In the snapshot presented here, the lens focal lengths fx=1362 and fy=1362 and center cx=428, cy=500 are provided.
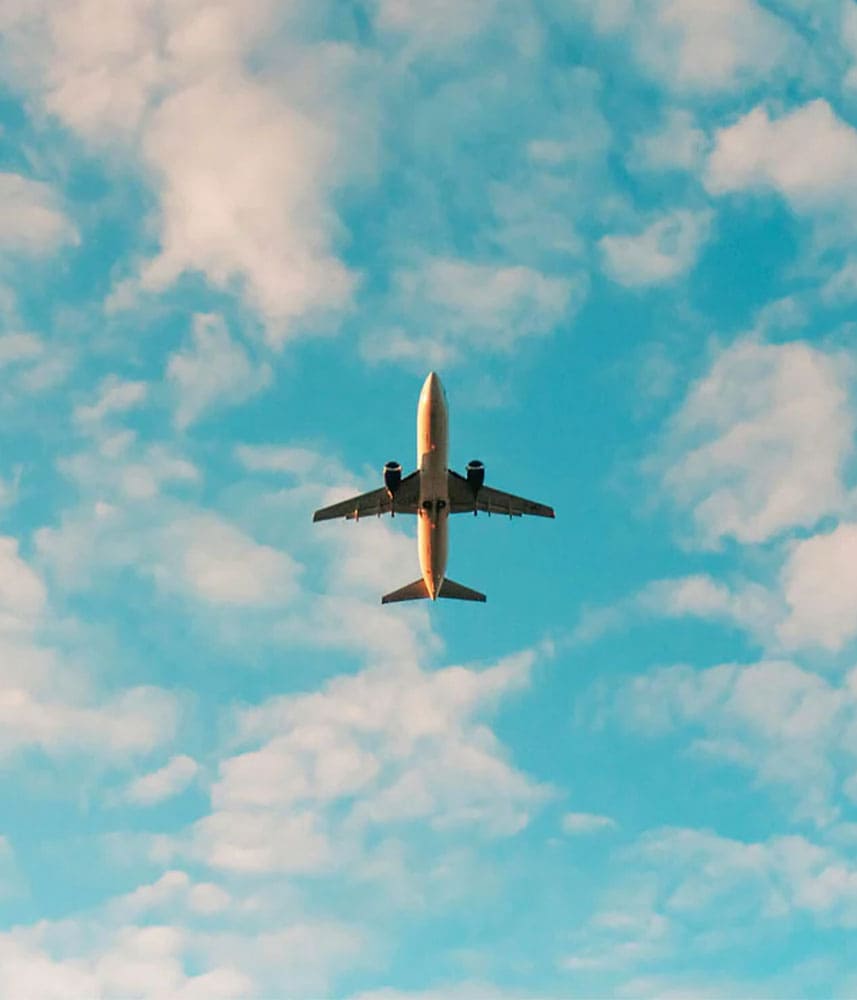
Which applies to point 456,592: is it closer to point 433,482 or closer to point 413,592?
point 413,592

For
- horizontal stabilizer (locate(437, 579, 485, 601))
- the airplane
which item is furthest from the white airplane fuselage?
horizontal stabilizer (locate(437, 579, 485, 601))

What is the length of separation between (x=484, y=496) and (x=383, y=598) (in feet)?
45.2

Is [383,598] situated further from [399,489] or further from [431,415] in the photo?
[431,415]

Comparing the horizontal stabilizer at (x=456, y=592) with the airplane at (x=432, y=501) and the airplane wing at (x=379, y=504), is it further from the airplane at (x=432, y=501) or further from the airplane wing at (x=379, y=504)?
the airplane wing at (x=379, y=504)

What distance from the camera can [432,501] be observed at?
106m

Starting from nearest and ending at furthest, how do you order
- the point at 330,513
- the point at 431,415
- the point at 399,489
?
the point at 431,415 < the point at 399,489 < the point at 330,513

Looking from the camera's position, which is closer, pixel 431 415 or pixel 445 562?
pixel 431 415

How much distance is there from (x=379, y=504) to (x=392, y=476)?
25.8 ft

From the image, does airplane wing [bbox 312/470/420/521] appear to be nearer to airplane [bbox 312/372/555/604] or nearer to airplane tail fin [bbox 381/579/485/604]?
airplane [bbox 312/372/555/604]

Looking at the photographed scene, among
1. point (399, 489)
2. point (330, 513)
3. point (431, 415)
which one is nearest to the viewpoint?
point (431, 415)

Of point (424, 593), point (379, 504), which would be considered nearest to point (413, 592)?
point (424, 593)

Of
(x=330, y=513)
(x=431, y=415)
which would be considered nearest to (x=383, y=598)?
(x=330, y=513)

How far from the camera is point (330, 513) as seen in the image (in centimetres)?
11569

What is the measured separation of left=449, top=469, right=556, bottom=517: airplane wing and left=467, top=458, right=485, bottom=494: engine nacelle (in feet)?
2.16
